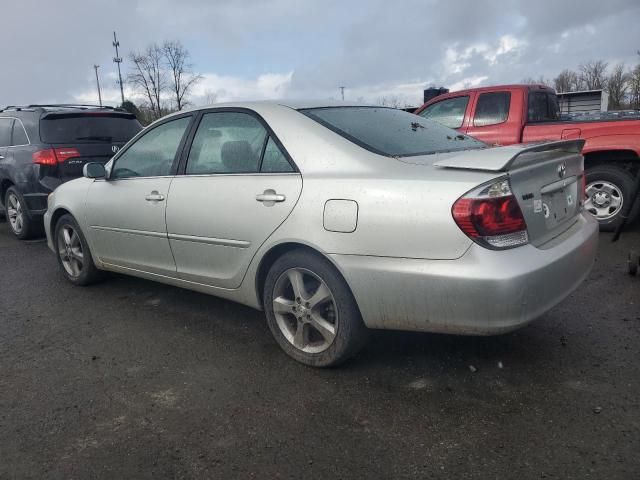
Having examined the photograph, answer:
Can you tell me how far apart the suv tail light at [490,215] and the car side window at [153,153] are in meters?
2.30

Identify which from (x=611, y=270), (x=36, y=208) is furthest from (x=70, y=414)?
(x=36, y=208)

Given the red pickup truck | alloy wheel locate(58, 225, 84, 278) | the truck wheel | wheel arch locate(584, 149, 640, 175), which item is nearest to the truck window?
the red pickup truck

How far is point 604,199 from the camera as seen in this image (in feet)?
21.3

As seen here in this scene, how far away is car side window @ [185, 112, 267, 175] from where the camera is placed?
3.54 meters

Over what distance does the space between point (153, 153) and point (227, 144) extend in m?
0.89

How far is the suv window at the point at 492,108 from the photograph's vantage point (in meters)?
7.12

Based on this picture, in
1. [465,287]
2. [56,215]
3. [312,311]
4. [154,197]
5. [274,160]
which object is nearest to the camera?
[465,287]

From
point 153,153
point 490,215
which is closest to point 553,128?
point 490,215

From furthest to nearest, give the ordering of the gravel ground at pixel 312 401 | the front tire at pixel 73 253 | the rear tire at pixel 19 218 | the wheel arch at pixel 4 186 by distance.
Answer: the wheel arch at pixel 4 186, the rear tire at pixel 19 218, the front tire at pixel 73 253, the gravel ground at pixel 312 401

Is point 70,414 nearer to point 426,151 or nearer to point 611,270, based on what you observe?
point 426,151

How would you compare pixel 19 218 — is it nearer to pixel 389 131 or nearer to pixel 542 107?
pixel 389 131

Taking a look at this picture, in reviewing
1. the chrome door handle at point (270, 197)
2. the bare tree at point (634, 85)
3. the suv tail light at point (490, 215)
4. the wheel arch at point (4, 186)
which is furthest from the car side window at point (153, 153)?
the bare tree at point (634, 85)

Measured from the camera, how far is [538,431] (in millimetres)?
2541

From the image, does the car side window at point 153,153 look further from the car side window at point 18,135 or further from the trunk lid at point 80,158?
the car side window at point 18,135
